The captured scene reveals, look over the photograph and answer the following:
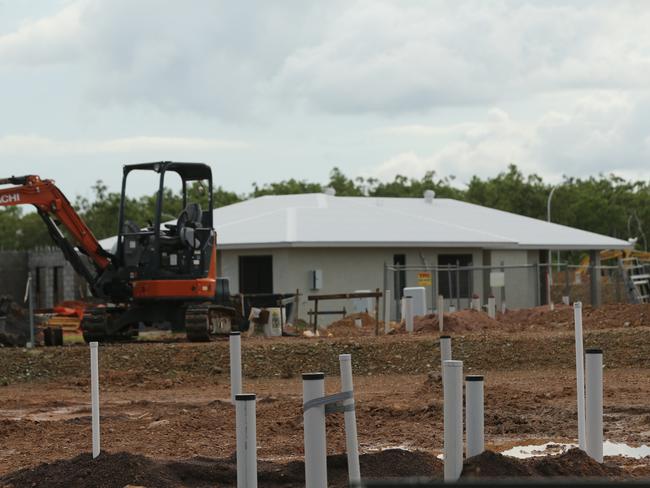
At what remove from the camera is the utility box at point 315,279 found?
41312mm

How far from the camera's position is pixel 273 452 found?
12.2 m

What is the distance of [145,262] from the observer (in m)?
27.4

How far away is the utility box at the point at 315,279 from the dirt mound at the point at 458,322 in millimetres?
11030

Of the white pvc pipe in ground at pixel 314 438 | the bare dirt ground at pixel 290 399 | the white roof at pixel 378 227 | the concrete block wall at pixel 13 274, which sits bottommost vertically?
the bare dirt ground at pixel 290 399

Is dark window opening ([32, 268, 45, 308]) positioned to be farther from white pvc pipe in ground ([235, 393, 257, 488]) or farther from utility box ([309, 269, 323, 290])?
white pvc pipe in ground ([235, 393, 257, 488])

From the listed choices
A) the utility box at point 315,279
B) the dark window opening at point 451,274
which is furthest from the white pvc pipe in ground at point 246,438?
the dark window opening at point 451,274

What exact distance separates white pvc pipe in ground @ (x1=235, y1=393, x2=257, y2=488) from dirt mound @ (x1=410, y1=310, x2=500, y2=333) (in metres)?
20.0

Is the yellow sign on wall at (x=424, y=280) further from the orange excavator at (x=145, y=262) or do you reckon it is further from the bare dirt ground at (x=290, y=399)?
the orange excavator at (x=145, y=262)

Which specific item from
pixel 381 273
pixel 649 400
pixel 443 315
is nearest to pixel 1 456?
pixel 649 400

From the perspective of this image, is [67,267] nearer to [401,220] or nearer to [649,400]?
[401,220]

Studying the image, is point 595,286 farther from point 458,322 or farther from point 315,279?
point 458,322

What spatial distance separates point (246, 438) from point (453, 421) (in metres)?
1.37

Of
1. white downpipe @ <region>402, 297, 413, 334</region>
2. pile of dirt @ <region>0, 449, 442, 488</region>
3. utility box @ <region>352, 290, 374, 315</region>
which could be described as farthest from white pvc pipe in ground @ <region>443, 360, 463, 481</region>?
Result: utility box @ <region>352, 290, 374, 315</region>

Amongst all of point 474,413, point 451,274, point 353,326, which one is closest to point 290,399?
point 474,413
